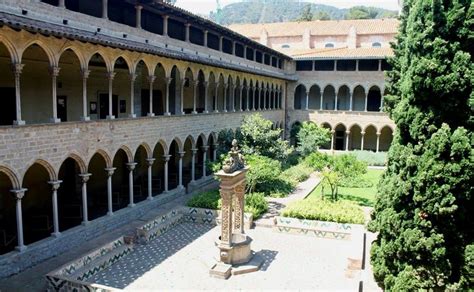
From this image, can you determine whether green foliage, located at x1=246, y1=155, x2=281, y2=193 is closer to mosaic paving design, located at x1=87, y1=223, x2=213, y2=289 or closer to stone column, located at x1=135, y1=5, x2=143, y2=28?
mosaic paving design, located at x1=87, y1=223, x2=213, y2=289

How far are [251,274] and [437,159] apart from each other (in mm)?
6752

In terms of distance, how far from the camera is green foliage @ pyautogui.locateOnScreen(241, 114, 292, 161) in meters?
23.5

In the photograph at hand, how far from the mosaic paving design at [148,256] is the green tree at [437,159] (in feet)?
24.8

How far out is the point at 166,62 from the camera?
2117 centimetres

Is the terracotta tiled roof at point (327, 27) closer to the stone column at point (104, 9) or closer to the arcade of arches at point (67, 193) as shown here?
the arcade of arches at point (67, 193)

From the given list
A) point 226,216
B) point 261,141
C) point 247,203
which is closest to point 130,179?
point 247,203

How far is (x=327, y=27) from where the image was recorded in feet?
162

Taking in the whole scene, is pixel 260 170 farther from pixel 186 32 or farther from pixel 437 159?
pixel 437 159

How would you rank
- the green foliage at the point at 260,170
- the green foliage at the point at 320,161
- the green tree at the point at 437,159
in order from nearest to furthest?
the green tree at the point at 437,159, the green foliage at the point at 260,170, the green foliage at the point at 320,161

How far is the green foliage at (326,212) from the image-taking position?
60.6 ft

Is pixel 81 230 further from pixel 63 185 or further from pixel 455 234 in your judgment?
pixel 455 234

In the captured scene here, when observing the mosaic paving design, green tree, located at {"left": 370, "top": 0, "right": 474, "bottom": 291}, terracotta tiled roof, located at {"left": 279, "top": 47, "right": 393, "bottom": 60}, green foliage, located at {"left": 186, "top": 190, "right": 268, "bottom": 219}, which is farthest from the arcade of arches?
terracotta tiled roof, located at {"left": 279, "top": 47, "right": 393, "bottom": 60}

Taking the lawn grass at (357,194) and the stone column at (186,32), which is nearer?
the lawn grass at (357,194)

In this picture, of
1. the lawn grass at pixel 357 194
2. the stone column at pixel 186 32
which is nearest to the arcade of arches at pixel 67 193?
the stone column at pixel 186 32
